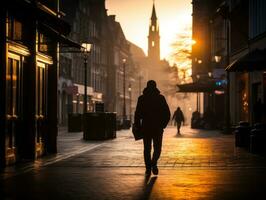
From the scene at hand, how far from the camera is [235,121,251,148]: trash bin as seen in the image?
75.7ft

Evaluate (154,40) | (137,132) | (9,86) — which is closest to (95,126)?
(9,86)

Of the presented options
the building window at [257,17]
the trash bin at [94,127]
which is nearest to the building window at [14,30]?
the trash bin at [94,127]

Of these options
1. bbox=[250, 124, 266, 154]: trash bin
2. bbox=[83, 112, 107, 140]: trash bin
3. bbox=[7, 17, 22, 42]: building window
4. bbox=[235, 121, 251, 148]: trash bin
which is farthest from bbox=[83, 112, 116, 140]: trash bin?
bbox=[7, 17, 22, 42]: building window

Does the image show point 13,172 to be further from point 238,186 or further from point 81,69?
point 81,69

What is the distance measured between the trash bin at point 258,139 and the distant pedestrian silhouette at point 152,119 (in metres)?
6.48

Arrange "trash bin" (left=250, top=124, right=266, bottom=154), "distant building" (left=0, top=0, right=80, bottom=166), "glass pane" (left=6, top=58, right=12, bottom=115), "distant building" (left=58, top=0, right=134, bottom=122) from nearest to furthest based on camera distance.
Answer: "distant building" (left=0, top=0, right=80, bottom=166), "glass pane" (left=6, top=58, right=12, bottom=115), "trash bin" (left=250, top=124, right=266, bottom=154), "distant building" (left=58, top=0, right=134, bottom=122)

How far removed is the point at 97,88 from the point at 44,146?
215 ft

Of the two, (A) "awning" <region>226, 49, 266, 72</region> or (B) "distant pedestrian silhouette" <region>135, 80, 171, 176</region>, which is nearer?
(B) "distant pedestrian silhouette" <region>135, 80, 171, 176</region>

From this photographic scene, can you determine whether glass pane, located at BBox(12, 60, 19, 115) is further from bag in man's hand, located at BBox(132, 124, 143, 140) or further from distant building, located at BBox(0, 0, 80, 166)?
bag in man's hand, located at BBox(132, 124, 143, 140)

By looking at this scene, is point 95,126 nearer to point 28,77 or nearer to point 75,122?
point 28,77

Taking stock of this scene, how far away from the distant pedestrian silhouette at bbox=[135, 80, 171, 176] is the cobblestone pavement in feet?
1.51

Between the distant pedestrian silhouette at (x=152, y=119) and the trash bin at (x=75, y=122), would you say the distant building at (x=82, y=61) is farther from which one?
the distant pedestrian silhouette at (x=152, y=119)

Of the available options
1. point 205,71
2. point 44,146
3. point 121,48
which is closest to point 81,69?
point 205,71

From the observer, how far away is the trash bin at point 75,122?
42.0m
